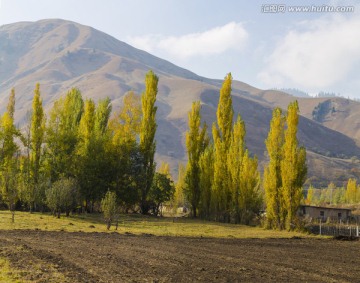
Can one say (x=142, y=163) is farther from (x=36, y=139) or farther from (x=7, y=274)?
(x=7, y=274)

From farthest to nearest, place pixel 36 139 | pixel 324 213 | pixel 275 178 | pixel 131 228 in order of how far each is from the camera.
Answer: pixel 324 213 → pixel 36 139 → pixel 275 178 → pixel 131 228

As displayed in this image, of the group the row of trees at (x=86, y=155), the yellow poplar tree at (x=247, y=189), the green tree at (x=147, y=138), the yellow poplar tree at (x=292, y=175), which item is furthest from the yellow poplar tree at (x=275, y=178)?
the row of trees at (x=86, y=155)

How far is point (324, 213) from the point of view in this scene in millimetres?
60969

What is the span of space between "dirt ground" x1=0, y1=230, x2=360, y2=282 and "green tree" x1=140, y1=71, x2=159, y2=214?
26.7m

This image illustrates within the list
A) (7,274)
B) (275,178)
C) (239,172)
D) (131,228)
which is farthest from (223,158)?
(7,274)

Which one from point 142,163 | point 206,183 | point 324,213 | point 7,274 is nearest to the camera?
point 7,274

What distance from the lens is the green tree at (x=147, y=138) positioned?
50.4 meters

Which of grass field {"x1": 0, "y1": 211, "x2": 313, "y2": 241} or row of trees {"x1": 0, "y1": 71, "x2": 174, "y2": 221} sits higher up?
row of trees {"x1": 0, "y1": 71, "x2": 174, "y2": 221}

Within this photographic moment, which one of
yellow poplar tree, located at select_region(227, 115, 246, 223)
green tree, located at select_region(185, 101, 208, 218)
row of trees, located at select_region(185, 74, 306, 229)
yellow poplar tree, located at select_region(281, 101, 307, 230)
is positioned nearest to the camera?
yellow poplar tree, located at select_region(281, 101, 307, 230)

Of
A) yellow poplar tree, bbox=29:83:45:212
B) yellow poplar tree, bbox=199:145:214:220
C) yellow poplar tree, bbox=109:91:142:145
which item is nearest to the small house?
yellow poplar tree, bbox=199:145:214:220

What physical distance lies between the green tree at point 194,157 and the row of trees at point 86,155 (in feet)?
9.57

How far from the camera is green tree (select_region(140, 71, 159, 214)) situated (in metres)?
50.4

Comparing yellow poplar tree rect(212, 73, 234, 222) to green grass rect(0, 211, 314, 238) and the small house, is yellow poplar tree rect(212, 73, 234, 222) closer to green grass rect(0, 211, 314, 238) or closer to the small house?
green grass rect(0, 211, 314, 238)

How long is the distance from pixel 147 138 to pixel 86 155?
27.0ft
